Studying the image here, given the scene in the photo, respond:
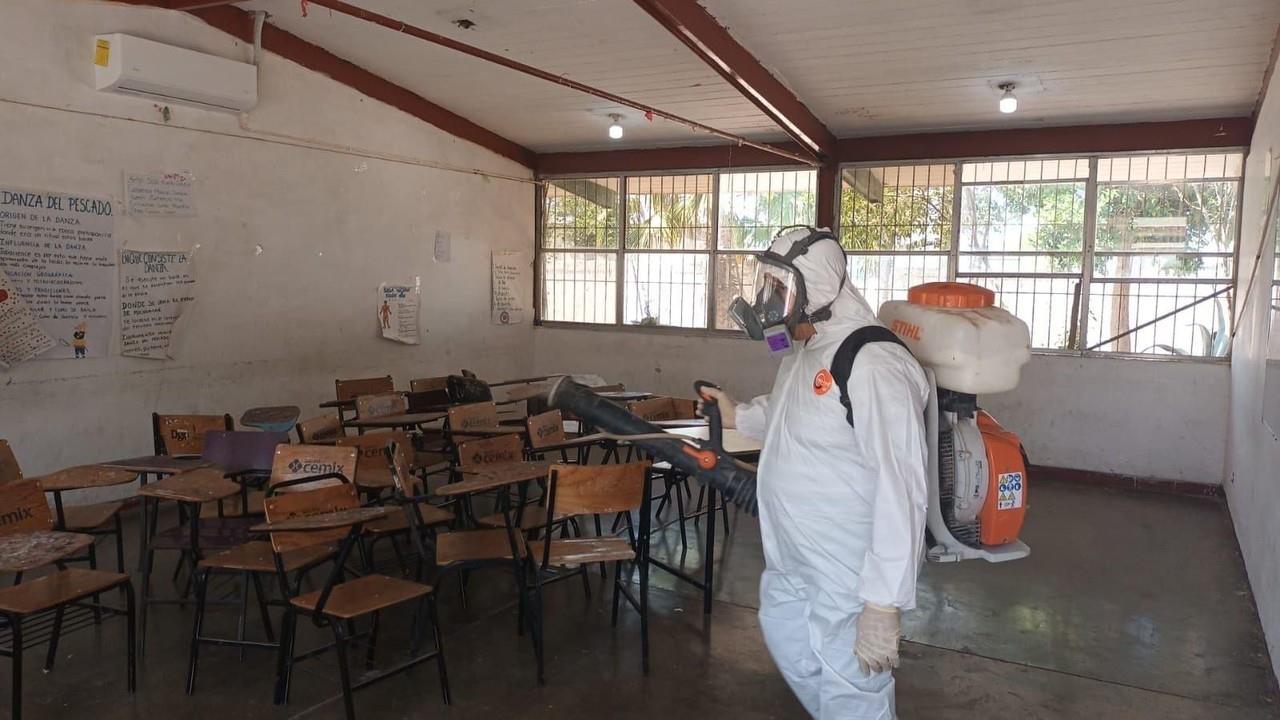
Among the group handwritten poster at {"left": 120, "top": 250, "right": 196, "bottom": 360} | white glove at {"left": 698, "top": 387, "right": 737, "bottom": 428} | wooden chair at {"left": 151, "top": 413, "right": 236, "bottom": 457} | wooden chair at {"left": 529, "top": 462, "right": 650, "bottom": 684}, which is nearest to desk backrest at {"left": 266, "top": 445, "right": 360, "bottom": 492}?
wooden chair at {"left": 529, "top": 462, "right": 650, "bottom": 684}

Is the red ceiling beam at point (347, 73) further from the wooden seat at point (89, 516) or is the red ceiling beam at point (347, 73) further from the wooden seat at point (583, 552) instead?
the wooden seat at point (583, 552)

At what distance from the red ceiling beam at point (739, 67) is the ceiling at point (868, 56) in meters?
0.08

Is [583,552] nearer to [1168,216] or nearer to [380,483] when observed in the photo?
[380,483]

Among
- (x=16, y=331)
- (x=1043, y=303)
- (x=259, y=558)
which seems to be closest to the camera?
(x=259, y=558)

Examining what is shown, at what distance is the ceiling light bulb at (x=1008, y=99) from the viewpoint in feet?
18.9

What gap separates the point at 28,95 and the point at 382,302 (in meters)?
2.78

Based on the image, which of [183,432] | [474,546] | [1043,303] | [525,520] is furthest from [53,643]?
[1043,303]

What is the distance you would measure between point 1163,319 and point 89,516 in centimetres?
677

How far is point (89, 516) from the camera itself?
3.68 metres

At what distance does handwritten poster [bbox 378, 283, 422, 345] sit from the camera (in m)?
6.98

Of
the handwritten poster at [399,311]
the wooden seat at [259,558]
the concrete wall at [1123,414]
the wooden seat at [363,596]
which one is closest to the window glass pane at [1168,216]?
the concrete wall at [1123,414]

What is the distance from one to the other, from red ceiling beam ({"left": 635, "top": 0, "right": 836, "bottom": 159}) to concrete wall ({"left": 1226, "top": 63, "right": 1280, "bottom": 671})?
276 cm

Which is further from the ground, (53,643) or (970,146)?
(970,146)

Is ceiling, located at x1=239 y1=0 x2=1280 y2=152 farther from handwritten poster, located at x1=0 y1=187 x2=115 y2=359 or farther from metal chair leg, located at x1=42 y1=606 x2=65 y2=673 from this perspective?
metal chair leg, located at x1=42 y1=606 x2=65 y2=673
